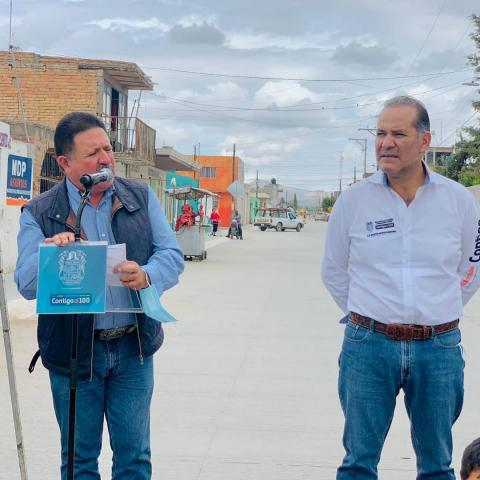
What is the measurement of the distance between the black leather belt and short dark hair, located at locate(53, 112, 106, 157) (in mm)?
762

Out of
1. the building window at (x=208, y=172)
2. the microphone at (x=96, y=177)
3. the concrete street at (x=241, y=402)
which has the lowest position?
the concrete street at (x=241, y=402)

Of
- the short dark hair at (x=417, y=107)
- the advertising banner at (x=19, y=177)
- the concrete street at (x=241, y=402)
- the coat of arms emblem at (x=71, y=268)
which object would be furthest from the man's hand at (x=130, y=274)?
the advertising banner at (x=19, y=177)

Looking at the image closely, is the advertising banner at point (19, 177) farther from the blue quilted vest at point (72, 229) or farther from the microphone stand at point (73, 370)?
the microphone stand at point (73, 370)

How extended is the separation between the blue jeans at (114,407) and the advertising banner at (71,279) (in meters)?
0.35

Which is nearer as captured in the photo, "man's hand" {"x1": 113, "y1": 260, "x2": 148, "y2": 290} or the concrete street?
"man's hand" {"x1": 113, "y1": 260, "x2": 148, "y2": 290}

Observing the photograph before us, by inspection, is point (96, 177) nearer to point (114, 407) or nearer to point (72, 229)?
point (72, 229)

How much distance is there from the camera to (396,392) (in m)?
3.31

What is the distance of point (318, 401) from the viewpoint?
6453 mm

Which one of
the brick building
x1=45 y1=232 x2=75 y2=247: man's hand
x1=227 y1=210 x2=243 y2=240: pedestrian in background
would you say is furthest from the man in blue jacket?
x1=227 y1=210 x2=243 y2=240: pedestrian in background

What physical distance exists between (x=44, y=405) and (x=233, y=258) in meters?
18.5

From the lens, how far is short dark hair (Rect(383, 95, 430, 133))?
3.29 metres

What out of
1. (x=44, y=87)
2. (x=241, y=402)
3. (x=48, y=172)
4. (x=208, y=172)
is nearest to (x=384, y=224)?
(x=241, y=402)

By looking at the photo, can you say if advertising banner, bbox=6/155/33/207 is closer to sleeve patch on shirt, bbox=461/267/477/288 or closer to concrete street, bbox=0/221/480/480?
concrete street, bbox=0/221/480/480

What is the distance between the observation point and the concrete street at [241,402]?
16.1ft
